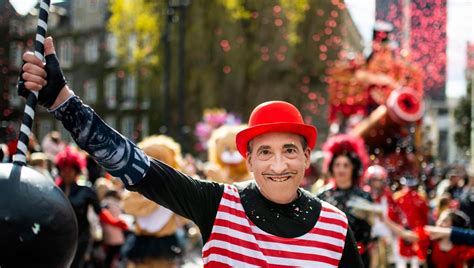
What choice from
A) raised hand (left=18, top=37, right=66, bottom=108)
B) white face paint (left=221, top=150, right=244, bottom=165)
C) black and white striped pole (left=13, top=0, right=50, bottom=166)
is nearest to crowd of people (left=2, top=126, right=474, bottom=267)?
white face paint (left=221, top=150, right=244, bottom=165)

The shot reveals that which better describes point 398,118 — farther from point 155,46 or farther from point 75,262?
point 155,46

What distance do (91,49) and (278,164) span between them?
45.9 m

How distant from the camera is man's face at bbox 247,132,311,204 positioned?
114 inches

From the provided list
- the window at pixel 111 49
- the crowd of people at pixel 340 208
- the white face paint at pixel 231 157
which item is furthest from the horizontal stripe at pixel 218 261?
the window at pixel 111 49

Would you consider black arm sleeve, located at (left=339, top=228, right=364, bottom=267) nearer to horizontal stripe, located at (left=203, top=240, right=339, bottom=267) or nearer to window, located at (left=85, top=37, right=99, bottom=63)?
horizontal stripe, located at (left=203, top=240, right=339, bottom=267)

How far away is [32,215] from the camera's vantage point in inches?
101

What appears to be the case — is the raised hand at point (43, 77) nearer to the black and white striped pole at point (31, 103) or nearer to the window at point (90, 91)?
the black and white striped pole at point (31, 103)

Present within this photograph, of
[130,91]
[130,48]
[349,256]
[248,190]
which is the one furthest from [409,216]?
[130,91]

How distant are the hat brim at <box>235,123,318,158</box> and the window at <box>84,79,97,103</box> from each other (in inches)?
1781

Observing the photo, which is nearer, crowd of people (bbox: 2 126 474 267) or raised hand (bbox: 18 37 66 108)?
raised hand (bbox: 18 37 66 108)

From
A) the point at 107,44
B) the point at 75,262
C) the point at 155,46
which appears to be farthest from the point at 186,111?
the point at 75,262

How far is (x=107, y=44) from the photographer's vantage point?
46719mm

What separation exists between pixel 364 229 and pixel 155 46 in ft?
81.8

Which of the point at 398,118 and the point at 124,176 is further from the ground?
the point at 124,176
